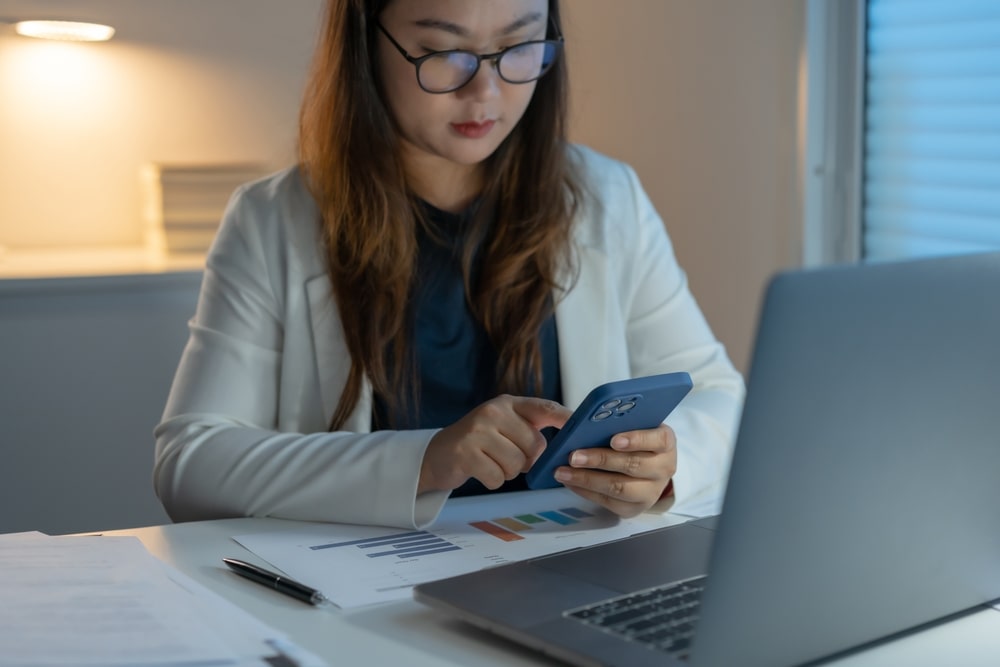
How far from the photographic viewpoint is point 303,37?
277 cm

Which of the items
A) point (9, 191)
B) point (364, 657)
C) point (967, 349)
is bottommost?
point (364, 657)

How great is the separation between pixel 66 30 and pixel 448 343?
136 cm

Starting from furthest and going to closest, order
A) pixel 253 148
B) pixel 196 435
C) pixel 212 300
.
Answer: pixel 253 148, pixel 212 300, pixel 196 435

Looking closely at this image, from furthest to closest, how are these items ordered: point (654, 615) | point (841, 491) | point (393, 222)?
point (393, 222) < point (654, 615) < point (841, 491)

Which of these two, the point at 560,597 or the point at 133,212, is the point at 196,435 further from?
the point at 133,212

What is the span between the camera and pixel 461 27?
1538 mm

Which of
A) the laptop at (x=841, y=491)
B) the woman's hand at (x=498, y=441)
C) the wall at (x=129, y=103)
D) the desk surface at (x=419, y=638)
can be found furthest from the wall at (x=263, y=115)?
the laptop at (x=841, y=491)

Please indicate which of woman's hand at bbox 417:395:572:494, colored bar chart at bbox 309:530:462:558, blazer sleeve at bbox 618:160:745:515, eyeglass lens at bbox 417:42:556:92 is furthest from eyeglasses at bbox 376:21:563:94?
colored bar chart at bbox 309:530:462:558

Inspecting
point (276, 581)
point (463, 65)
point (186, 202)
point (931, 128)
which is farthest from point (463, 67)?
point (186, 202)

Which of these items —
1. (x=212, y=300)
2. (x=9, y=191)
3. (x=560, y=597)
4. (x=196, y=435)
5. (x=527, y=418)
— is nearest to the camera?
(x=560, y=597)

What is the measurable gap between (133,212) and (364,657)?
78.1 inches

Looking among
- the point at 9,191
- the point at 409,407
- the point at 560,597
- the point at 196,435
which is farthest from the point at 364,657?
the point at 9,191

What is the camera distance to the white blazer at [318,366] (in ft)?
4.42

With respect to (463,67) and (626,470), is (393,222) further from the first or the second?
(626,470)
